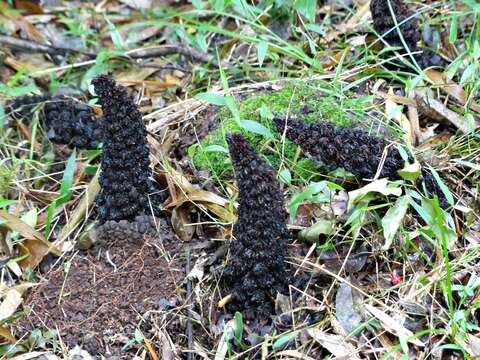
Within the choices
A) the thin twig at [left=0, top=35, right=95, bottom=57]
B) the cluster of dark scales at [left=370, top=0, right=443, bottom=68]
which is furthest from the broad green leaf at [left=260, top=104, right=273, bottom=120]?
the thin twig at [left=0, top=35, right=95, bottom=57]

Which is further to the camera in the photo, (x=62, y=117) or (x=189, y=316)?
(x=62, y=117)

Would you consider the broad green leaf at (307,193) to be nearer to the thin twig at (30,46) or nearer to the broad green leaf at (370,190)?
the broad green leaf at (370,190)

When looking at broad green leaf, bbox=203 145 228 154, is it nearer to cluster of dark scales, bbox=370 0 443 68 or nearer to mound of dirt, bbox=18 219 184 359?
mound of dirt, bbox=18 219 184 359

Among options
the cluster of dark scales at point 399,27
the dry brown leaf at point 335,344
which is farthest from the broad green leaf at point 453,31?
the dry brown leaf at point 335,344

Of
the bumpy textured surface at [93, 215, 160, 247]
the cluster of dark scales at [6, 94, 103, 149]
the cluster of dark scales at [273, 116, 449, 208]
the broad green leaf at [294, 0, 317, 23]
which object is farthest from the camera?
the cluster of dark scales at [6, 94, 103, 149]

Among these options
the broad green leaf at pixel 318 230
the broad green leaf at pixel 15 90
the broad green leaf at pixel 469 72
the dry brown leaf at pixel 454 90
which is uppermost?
the broad green leaf at pixel 469 72

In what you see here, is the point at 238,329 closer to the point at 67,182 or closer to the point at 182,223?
the point at 182,223

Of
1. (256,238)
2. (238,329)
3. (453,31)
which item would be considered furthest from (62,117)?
(453,31)
